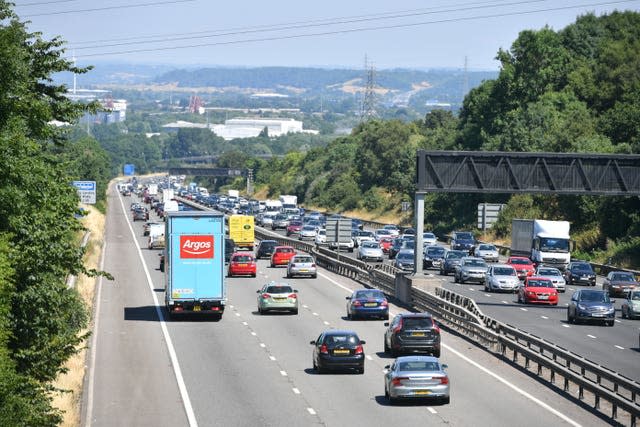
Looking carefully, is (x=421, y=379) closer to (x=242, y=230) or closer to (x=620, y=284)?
(x=620, y=284)

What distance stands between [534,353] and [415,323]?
4.22 meters

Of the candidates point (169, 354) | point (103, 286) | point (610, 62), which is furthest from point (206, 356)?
point (610, 62)

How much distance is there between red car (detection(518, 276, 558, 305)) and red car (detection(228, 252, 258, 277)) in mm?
18188

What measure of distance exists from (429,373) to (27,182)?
10387mm

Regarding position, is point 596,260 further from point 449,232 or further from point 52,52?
point 52,52

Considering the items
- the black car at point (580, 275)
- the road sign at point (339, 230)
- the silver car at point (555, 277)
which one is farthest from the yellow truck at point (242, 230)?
the silver car at point (555, 277)

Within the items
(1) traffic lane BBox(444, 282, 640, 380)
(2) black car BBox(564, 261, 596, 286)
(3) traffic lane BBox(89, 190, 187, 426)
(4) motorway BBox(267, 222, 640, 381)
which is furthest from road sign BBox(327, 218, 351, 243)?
(1) traffic lane BBox(444, 282, 640, 380)

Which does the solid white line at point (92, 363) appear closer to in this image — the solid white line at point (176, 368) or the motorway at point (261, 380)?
the motorway at point (261, 380)

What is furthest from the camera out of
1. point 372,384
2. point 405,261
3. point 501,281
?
point 405,261

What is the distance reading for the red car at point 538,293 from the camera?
60781 millimetres

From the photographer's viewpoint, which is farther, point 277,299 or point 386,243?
point 386,243

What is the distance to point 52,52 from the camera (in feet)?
132

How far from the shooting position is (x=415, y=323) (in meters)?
41.4

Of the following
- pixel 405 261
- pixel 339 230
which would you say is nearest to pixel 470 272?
pixel 405 261
